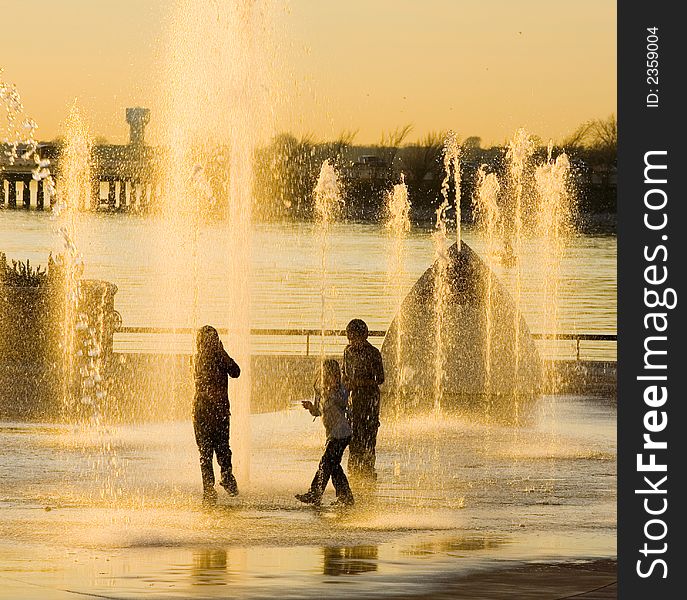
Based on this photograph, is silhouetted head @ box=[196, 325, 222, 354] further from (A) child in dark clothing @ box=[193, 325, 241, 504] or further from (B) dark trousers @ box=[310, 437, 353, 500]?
(B) dark trousers @ box=[310, 437, 353, 500]

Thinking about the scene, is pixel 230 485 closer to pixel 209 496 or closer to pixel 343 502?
pixel 209 496

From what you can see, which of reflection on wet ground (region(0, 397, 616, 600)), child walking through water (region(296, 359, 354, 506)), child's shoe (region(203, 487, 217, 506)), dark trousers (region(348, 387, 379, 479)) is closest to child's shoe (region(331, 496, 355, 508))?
child walking through water (region(296, 359, 354, 506))

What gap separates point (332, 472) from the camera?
16.4 meters

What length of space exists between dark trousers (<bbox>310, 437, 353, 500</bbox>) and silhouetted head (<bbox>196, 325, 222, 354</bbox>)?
1.32 meters

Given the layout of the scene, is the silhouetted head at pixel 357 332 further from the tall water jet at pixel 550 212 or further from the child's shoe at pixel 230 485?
the tall water jet at pixel 550 212

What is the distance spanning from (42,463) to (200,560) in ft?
20.9

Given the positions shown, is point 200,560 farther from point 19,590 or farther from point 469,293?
point 469,293

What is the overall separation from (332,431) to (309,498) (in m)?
0.61

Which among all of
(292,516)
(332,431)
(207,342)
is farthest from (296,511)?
(207,342)

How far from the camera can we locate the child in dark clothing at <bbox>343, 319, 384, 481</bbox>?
1791 cm

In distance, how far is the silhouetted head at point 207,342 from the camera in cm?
1681

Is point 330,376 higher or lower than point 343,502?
higher

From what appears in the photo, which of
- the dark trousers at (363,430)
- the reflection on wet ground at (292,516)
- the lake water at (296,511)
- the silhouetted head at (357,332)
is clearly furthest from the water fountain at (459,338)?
the silhouetted head at (357,332)

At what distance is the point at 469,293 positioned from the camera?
27.0 m
